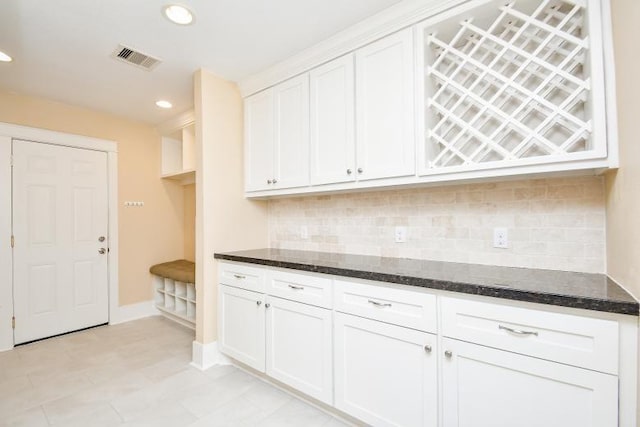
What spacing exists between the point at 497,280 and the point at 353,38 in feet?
5.44

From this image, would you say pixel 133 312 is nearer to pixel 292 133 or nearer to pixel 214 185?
pixel 214 185

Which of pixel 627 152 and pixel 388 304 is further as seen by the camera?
pixel 388 304

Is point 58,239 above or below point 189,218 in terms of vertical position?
below

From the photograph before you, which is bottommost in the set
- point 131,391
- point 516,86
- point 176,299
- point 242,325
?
point 131,391

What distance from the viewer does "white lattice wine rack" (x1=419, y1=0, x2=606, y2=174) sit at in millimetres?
1299

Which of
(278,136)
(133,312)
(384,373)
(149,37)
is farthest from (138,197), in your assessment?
(384,373)

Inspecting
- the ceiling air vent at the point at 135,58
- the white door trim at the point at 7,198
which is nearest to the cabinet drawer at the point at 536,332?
the ceiling air vent at the point at 135,58

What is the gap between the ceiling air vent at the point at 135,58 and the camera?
6.95 feet

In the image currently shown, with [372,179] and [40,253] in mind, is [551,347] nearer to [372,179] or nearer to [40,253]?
[372,179]

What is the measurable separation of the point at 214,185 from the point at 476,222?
1956mm

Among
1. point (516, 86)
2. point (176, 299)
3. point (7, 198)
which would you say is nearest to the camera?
point (516, 86)

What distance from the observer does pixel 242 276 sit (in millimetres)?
2227

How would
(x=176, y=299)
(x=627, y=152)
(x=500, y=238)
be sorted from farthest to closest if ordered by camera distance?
(x=176, y=299) < (x=500, y=238) < (x=627, y=152)

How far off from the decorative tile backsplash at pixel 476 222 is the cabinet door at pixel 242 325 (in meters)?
0.70
